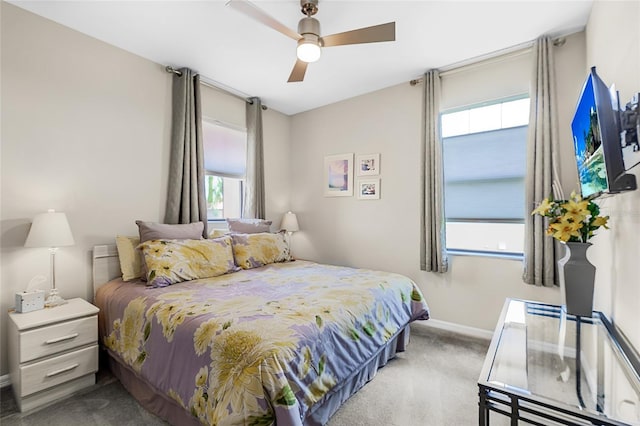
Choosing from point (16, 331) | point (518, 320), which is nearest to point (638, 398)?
point (518, 320)

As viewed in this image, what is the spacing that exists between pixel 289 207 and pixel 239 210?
92 centimetres

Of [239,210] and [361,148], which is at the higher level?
[361,148]

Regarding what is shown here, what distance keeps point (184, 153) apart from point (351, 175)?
2.11 metres

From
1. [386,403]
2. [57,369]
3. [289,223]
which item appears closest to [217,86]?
[289,223]

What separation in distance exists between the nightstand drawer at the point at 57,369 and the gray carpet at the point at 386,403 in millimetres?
150

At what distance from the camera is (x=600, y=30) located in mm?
1921

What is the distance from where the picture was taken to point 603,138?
1.12 m

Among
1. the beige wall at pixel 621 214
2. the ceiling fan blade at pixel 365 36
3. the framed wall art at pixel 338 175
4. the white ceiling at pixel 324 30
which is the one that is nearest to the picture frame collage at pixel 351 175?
the framed wall art at pixel 338 175

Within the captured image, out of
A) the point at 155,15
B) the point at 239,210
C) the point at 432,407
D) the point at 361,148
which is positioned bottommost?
the point at 432,407

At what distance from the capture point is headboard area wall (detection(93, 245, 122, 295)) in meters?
2.46

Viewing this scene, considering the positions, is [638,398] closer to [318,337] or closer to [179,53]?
[318,337]

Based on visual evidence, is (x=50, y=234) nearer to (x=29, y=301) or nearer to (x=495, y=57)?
(x=29, y=301)

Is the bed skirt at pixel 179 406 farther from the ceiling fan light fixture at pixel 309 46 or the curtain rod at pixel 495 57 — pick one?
the curtain rod at pixel 495 57

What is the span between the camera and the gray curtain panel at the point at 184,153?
3.02 m
